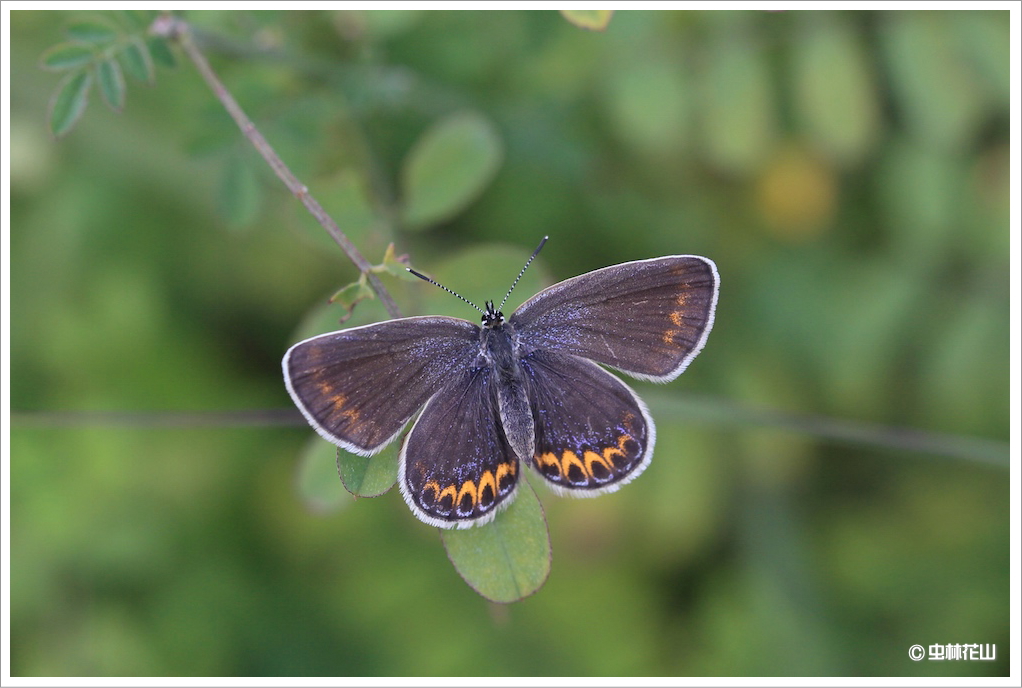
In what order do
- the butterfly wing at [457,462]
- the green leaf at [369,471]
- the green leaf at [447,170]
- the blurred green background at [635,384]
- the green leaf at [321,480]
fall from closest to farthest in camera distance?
the green leaf at [369,471] < the butterfly wing at [457,462] < the green leaf at [321,480] < the green leaf at [447,170] < the blurred green background at [635,384]

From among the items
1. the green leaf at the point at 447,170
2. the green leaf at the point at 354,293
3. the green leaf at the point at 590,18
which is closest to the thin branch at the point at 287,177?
the green leaf at the point at 354,293

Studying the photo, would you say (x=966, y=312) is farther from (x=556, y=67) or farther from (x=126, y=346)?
(x=126, y=346)

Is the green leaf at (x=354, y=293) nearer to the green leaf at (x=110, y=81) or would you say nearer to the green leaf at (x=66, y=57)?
the green leaf at (x=110, y=81)

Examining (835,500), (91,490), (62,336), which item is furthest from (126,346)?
(835,500)

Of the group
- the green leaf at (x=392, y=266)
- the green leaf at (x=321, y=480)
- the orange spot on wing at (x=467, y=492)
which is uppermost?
the green leaf at (x=392, y=266)

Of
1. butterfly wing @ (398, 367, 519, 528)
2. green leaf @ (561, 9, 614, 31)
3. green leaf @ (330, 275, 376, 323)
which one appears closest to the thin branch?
green leaf @ (330, 275, 376, 323)
